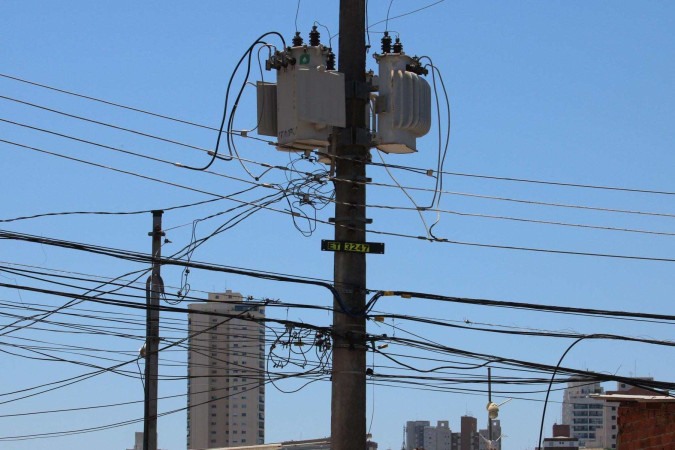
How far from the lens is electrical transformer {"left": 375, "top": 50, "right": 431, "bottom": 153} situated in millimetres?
19688

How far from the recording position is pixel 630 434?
1988 centimetres

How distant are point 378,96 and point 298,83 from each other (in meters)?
1.22

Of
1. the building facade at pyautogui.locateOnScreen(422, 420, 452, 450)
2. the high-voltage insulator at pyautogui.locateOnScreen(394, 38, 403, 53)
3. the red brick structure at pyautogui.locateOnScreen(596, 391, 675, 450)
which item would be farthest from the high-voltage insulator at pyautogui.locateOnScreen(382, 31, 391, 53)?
the building facade at pyautogui.locateOnScreen(422, 420, 452, 450)

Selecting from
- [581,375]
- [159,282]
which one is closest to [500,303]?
[581,375]

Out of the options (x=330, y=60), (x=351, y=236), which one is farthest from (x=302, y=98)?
(x=351, y=236)

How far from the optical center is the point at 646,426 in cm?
1944

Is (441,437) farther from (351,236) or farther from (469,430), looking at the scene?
(351,236)

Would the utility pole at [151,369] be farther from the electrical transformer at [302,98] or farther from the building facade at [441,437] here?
the building facade at [441,437]

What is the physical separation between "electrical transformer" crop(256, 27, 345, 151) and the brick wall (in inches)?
226

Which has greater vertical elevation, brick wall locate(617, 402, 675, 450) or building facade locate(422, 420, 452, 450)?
building facade locate(422, 420, 452, 450)

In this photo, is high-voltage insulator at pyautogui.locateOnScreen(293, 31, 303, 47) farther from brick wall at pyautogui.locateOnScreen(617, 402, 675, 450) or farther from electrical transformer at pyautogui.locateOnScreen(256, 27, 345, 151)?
brick wall at pyautogui.locateOnScreen(617, 402, 675, 450)

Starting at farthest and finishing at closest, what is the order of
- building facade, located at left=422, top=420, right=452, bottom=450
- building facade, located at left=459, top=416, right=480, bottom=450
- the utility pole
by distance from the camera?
building facade, located at left=422, top=420, right=452, bottom=450 < building facade, located at left=459, top=416, right=480, bottom=450 < the utility pole

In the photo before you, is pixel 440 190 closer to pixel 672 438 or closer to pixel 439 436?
pixel 672 438

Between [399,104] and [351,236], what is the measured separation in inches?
84.8
